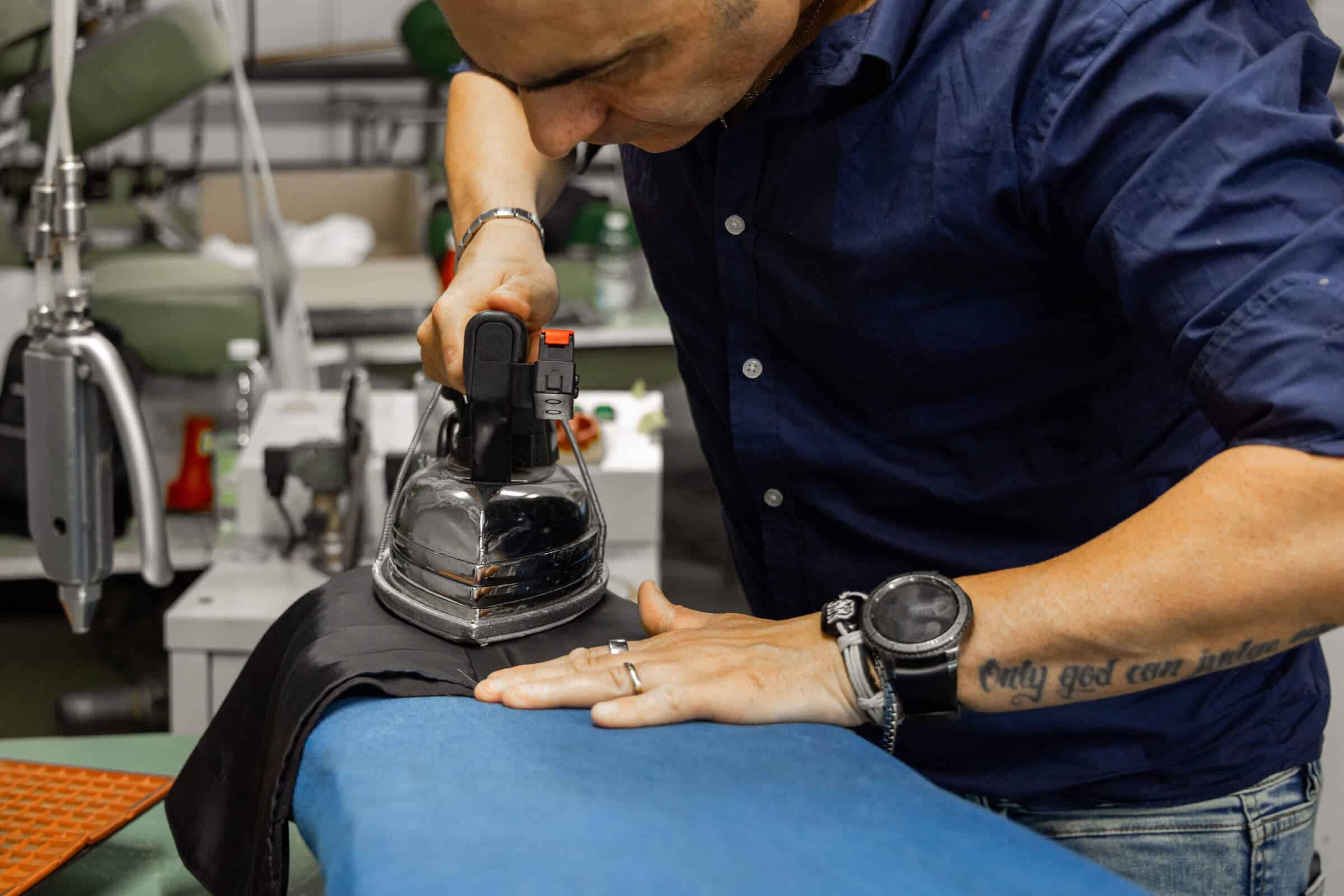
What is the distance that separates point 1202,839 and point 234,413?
Answer: 6.63 feet

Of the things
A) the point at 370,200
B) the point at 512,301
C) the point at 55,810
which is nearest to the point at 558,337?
the point at 512,301

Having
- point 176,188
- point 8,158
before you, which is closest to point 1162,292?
point 8,158

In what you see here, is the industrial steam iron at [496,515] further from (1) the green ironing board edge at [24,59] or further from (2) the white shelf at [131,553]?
(1) the green ironing board edge at [24,59]

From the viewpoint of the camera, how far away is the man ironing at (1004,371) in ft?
2.06

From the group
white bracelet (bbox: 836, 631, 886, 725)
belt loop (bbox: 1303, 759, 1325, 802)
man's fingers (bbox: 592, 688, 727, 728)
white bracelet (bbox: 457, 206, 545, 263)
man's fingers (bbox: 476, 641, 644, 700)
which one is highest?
white bracelet (bbox: 457, 206, 545, 263)

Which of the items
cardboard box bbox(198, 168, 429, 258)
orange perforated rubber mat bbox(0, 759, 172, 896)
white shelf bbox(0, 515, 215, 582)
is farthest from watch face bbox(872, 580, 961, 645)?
cardboard box bbox(198, 168, 429, 258)

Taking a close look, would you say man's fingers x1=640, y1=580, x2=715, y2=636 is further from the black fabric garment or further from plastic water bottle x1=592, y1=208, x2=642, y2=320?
plastic water bottle x1=592, y1=208, x2=642, y2=320

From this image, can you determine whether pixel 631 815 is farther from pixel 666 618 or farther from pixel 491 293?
pixel 491 293

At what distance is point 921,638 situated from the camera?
69 cm

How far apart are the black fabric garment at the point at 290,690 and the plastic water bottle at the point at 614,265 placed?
7.52 ft

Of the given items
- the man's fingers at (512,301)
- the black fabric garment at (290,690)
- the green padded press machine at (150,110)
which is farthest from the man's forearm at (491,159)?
the green padded press machine at (150,110)

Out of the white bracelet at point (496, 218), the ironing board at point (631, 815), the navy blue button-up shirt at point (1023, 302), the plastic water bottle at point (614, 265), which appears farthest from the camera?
the plastic water bottle at point (614, 265)

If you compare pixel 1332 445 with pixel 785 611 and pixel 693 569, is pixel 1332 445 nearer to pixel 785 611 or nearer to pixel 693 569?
pixel 785 611

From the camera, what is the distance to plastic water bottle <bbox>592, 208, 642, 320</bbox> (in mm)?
3156
